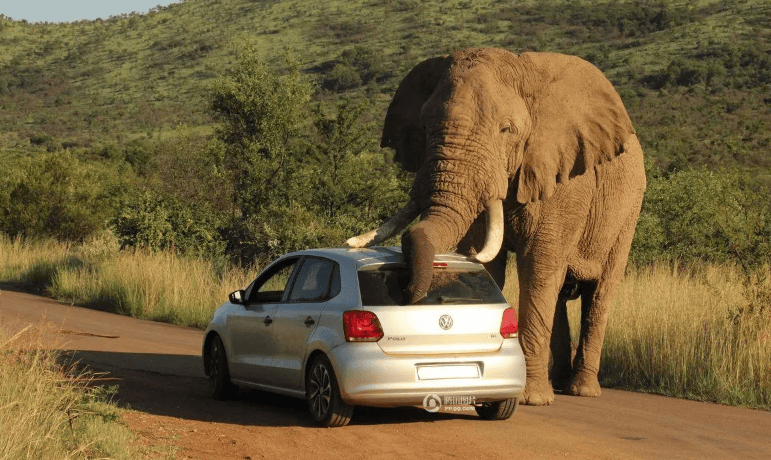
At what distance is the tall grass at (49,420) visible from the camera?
6.89 m

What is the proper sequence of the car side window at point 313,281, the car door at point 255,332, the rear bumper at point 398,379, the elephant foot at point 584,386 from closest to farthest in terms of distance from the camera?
the rear bumper at point 398,379 < the car side window at point 313,281 < the car door at point 255,332 < the elephant foot at point 584,386

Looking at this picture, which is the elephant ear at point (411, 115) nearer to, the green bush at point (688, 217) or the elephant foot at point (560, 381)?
the elephant foot at point (560, 381)

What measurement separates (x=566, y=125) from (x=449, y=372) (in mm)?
3046

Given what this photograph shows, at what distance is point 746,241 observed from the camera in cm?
1978

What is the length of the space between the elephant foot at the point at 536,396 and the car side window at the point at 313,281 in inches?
83.8

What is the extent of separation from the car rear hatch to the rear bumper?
0.23 feet

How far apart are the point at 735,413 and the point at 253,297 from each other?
4.40 metres

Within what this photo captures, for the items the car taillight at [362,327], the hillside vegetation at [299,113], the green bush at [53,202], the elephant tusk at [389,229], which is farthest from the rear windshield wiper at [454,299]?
the green bush at [53,202]

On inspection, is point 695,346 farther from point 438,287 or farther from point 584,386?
point 438,287

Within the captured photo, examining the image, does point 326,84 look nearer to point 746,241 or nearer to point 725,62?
point 725,62

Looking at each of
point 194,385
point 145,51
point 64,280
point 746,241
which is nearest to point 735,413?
point 194,385

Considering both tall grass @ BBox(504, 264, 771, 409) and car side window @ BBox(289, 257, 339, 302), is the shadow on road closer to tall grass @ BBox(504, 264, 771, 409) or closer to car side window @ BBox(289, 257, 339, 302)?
car side window @ BBox(289, 257, 339, 302)

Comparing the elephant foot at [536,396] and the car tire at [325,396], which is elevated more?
the car tire at [325,396]

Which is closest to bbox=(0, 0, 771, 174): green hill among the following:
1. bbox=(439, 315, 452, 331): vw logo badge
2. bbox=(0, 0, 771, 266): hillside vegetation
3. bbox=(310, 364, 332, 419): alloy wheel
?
bbox=(0, 0, 771, 266): hillside vegetation
